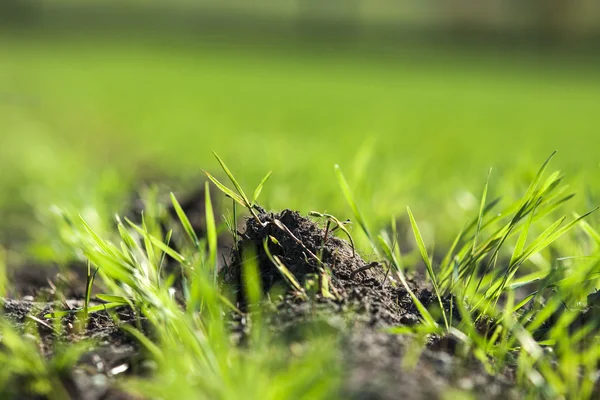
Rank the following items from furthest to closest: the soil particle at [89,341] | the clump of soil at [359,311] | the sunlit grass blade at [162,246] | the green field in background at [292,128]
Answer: the green field in background at [292,128]
the sunlit grass blade at [162,246]
the soil particle at [89,341]
the clump of soil at [359,311]

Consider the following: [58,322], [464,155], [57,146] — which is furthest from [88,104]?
[58,322]

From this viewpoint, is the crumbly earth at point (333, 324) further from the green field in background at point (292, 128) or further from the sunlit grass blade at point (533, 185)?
the green field in background at point (292, 128)

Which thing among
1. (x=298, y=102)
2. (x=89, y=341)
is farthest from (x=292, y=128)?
(x=89, y=341)

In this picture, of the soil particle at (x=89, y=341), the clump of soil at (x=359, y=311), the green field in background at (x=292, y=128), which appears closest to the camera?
the clump of soil at (x=359, y=311)

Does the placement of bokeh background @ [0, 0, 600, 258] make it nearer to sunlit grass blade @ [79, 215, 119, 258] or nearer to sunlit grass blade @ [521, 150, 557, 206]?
sunlit grass blade @ [521, 150, 557, 206]

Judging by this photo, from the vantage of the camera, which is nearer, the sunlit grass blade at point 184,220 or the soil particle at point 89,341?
the soil particle at point 89,341

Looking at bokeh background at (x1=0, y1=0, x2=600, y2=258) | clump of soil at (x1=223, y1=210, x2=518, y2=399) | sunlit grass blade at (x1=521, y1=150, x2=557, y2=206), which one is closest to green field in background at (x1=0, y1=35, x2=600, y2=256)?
bokeh background at (x1=0, y1=0, x2=600, y2=258)

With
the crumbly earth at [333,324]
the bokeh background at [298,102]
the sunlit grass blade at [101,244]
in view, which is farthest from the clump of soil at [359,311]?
the bokeh background at [298,102]

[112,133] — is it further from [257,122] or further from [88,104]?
[88,104]
